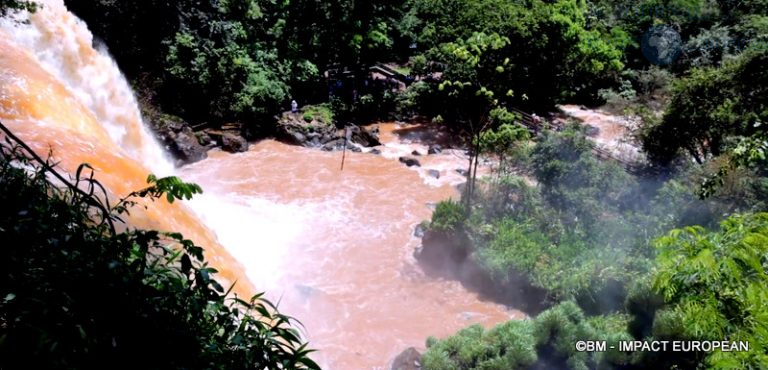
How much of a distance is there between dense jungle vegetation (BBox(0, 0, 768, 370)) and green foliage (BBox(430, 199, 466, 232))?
0.05 metres

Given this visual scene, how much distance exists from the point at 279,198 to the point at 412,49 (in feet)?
48.6

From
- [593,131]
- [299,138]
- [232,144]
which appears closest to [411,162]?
[299,138]

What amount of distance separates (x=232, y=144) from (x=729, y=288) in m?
15.9

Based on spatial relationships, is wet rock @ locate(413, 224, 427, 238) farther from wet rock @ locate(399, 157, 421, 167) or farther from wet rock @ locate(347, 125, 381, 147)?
wet rock @ locate(347, 125, 381, 147)

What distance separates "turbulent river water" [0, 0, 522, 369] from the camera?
9.23 meters

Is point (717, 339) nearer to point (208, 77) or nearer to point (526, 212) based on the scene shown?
point (526, 212)

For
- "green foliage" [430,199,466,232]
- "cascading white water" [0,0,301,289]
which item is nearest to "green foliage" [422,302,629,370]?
"green foliage" [430,199,466,232]

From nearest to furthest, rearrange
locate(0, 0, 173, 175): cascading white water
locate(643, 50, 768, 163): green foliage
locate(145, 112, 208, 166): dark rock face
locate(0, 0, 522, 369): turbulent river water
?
locate(0, 0, 522, 369): turbulent river water, locate(643, 50, 768, 163): green foliage, locate(0, 0, 173, 175): cascading white water, locate(145, 112, 208, 166): dark rock face

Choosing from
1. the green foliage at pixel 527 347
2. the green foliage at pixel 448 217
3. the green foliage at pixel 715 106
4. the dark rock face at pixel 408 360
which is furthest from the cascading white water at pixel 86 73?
the green foliage at pixel 715 106

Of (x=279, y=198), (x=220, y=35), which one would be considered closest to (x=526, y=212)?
(x=279, y=198)

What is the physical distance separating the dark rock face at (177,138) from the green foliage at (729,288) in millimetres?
14928

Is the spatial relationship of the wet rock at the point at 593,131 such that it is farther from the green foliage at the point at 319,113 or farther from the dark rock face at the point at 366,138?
the green foliage at the point at 319,113

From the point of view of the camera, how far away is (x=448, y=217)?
12062mm

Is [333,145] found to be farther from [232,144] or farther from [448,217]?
[448,217]
